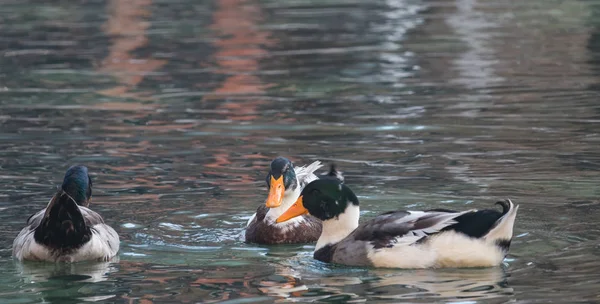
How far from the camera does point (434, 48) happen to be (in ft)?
92.5

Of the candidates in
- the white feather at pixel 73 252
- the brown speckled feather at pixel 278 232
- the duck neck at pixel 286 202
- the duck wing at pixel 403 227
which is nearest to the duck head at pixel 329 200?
the duck wing at pixel 403 227

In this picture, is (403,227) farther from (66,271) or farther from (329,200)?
(66,271)

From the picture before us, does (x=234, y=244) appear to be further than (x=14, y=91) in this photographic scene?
No

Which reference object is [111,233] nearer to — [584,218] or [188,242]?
[188,242]

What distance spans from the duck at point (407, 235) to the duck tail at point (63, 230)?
1.77 metres

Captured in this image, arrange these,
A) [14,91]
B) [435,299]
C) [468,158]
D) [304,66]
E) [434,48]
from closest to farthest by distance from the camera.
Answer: [435,299]
[468,158]
[14,91]
[304,66]
[434,48]

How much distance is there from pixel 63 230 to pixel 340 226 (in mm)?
2157

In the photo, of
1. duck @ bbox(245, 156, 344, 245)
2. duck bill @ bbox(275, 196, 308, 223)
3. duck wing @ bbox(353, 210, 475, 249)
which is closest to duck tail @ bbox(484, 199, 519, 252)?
duck wing @ bbox(353, 210, 475, 249)

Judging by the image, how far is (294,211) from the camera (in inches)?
444

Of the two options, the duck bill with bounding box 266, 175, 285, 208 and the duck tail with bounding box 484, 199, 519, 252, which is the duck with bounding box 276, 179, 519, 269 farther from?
the duck bill with bounding box 266, 175, 285, 208

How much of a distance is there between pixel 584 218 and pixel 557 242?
3.03 feet

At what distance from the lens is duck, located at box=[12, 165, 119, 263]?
10.7 meters

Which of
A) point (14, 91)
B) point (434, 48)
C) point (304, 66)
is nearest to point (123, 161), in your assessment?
point (14, 91)

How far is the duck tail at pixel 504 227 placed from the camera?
9867 mm
